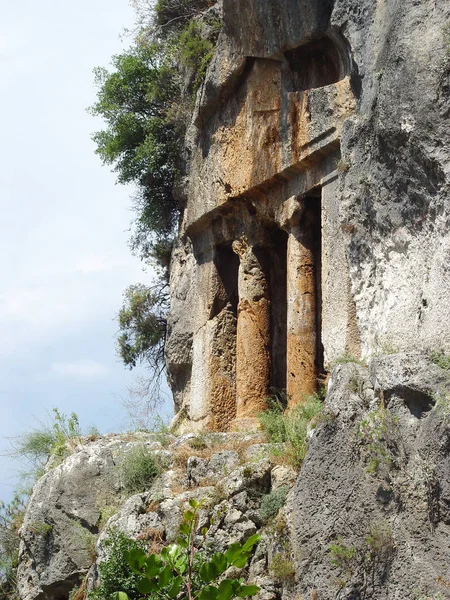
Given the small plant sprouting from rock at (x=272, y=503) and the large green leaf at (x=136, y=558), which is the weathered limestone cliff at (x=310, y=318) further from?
the large green leaf at (x=136, y=558)

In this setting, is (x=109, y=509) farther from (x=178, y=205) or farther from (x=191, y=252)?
(x=178, y=205)

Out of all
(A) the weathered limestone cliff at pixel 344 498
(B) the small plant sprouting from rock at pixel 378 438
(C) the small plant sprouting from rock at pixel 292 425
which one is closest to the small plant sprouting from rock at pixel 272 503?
(A) the weathered limestone cliff at pixel 344 498

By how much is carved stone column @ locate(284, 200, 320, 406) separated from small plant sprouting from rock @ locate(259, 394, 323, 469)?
0.40 metres

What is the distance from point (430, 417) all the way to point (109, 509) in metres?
5.39

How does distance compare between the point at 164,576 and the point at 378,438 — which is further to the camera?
the point at 378,438

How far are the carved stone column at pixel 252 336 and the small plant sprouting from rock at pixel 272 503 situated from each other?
332 centimetres

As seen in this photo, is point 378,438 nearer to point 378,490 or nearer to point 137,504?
point 378,490

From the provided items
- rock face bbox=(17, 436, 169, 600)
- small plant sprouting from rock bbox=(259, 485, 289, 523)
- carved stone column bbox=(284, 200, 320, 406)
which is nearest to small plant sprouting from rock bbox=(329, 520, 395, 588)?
small plant sprouting from rock bbox=(259, 485, 289, 523)

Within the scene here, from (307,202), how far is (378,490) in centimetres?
564

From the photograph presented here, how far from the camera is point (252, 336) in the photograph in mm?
14281

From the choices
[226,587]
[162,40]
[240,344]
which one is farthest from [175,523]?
[162,40]

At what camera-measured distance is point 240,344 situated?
14391 mm

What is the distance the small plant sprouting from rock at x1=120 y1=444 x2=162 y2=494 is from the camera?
12.4 m

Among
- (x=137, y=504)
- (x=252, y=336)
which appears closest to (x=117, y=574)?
(x=137, y=504)
